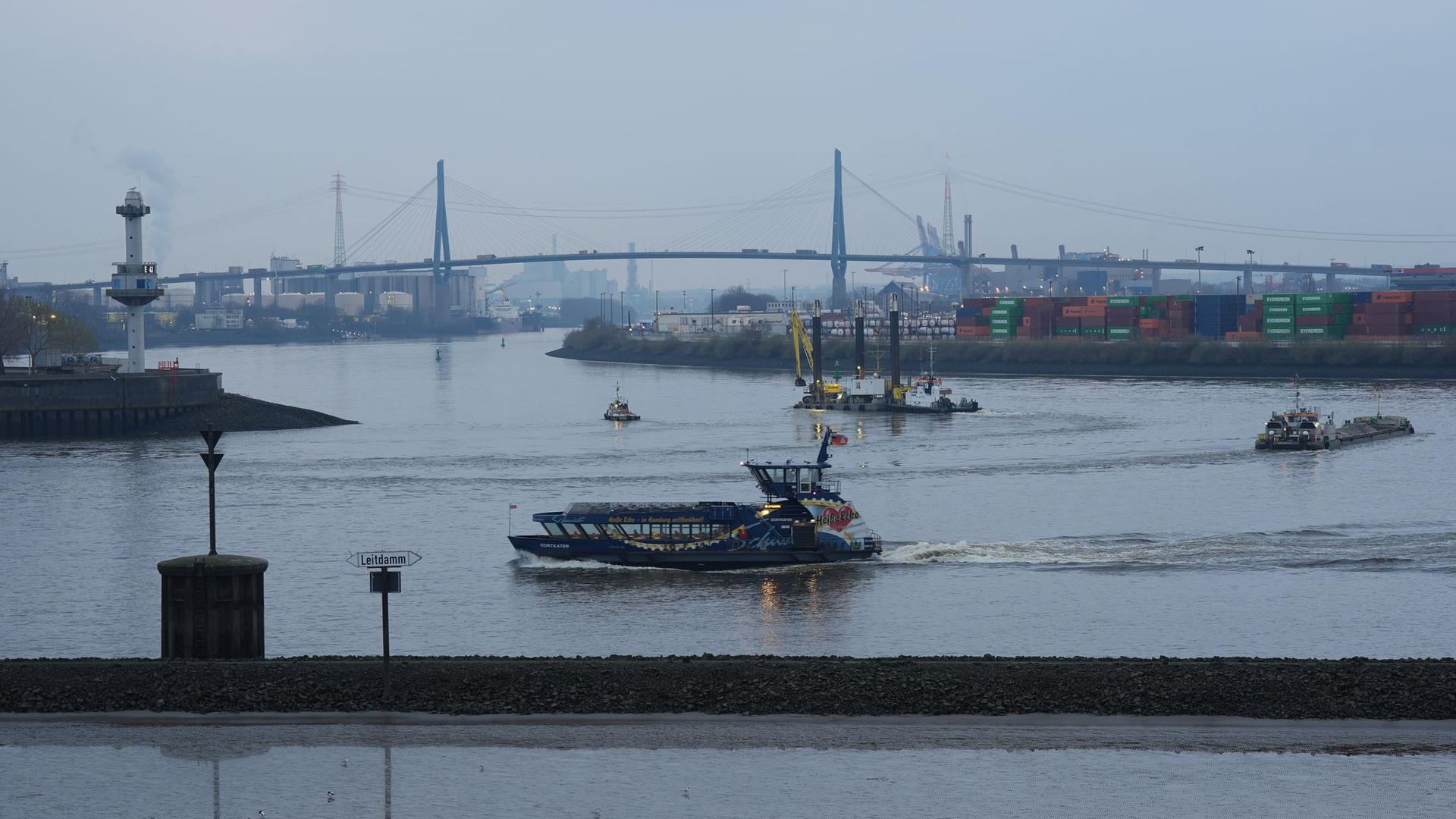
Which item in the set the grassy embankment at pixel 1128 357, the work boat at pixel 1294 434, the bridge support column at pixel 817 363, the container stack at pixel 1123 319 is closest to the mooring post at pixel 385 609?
the work boat at pixel 1294 434

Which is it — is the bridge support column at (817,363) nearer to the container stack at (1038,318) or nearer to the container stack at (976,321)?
the container stack at (1038,318)

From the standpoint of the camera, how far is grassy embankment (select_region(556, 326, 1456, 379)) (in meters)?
75.6

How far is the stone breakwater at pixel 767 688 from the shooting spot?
37.7 feet

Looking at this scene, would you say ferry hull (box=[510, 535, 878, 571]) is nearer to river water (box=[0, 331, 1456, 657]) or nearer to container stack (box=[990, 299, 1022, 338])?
river water (box=[0, 331, 1456, 657])

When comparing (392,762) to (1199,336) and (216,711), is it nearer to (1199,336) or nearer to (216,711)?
(216,711)

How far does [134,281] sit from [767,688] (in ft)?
156

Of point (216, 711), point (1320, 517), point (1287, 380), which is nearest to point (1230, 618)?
point (1320, 517)

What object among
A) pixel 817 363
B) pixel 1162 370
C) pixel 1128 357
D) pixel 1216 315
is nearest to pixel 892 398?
pixel 817 363

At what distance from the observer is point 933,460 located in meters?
38.9

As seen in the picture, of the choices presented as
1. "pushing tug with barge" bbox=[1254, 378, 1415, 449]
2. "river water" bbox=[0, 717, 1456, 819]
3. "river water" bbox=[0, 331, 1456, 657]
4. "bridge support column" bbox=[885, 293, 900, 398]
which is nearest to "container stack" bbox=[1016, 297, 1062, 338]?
"bridge support column" bbox=[885, 293, 900, 398]

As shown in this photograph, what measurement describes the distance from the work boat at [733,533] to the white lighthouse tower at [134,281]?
35306 millimetres

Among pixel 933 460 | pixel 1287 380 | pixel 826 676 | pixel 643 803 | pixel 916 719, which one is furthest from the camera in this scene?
pixel 1287 380

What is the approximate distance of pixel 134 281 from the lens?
53969 mm

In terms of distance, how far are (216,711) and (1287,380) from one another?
227 ft
